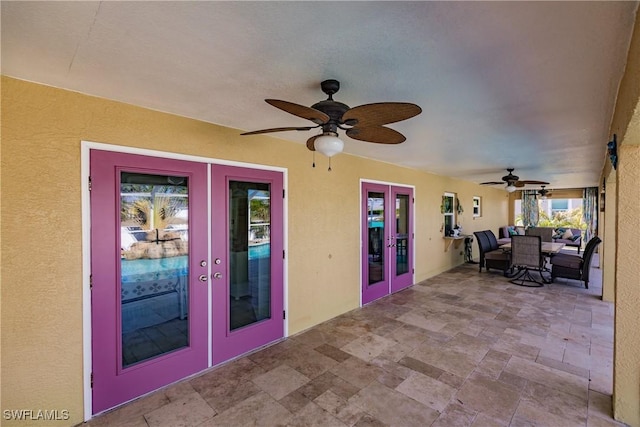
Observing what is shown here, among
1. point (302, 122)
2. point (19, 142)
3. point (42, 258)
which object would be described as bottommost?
point (42, 258)

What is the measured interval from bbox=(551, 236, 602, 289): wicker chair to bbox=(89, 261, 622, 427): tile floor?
184 centimetres

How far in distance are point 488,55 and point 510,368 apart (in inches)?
114

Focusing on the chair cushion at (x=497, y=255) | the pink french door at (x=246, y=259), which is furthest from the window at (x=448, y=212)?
the pink french door at (x=246, y=259)

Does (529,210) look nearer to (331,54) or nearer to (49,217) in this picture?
(331,54)

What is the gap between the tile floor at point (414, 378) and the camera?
7.20ft

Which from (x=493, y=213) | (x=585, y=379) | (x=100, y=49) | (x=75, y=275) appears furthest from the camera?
(x=493, y=213)

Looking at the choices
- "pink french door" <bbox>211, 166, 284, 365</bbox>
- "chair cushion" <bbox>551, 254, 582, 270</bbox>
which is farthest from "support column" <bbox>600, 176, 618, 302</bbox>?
"pink french door" <bbox>211, 166, 284, 365</bbox>

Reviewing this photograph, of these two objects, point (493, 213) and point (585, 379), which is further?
point (493, 213)

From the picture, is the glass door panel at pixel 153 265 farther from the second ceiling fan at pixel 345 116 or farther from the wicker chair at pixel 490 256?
the wicker chair at pixel 490 256

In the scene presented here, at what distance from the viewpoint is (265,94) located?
215 cm

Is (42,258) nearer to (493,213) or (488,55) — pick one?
(488,55)

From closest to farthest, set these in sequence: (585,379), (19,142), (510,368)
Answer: (19,142) < (585,379) < (510,368)

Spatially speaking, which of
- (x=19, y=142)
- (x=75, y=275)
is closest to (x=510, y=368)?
(x=75, y=275)

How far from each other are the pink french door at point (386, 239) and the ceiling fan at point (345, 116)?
8.51 feet
